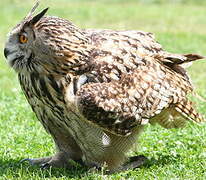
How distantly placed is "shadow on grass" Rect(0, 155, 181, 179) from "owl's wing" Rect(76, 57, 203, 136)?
0.47 m

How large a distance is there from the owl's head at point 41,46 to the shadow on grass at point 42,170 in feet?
3.38

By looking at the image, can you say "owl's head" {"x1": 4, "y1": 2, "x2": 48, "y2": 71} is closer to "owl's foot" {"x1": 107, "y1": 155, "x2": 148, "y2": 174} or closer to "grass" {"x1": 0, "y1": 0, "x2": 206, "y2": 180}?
"grass" {"x1": 0, "y1": 0, "x2": 206, "y2": 180}

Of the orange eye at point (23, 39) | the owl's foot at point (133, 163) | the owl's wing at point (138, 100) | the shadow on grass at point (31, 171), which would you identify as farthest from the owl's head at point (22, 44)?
the owl's foot at point (133, 163)

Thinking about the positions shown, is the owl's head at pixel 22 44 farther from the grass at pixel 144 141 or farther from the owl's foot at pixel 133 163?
the owl's foot at pixel 133 163

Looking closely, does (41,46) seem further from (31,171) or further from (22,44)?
(31,171)

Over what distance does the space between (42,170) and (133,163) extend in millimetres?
1024

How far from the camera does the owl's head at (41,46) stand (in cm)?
617

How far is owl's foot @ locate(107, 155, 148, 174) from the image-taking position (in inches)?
266

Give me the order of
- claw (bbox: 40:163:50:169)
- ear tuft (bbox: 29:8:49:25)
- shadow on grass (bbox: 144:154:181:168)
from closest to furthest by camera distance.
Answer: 1. ear tuft (bbox: 29:8:49:25)
2. claw (bbox: 40:163:50:169)
3. shadow on grass (bbox: 144:154:181:168)

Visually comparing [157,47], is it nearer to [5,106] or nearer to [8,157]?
[8,157]

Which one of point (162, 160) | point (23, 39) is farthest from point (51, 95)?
point (162, 160)

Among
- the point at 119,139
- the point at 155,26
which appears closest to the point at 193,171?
the point at 119,139

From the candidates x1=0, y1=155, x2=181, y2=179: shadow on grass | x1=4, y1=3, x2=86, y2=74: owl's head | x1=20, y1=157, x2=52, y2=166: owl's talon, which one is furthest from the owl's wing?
x1=20, y1=157, x2=52, y2=166: owl's talon

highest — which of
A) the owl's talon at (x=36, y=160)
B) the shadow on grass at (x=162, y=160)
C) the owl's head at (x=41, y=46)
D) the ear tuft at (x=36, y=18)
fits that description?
the ear tuft at (x=36, y=18)
